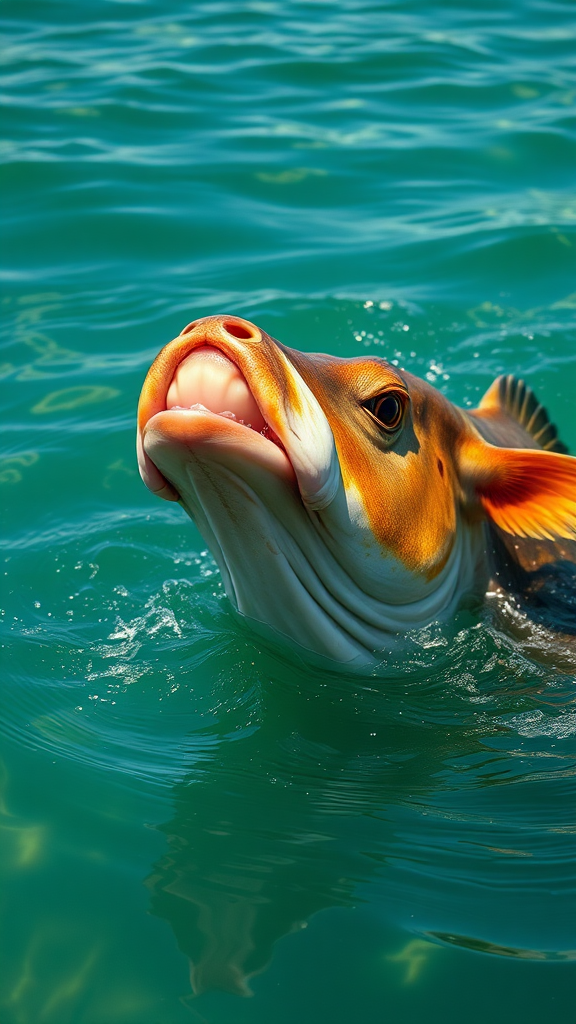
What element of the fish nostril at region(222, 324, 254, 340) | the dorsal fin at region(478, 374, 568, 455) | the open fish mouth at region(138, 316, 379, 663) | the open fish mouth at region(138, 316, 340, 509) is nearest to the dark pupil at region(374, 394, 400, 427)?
the open fish mouth at region(138, 316, 379, 663)

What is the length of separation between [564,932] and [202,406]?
6.08 feet

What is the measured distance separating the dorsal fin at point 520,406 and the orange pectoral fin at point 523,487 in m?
1.40

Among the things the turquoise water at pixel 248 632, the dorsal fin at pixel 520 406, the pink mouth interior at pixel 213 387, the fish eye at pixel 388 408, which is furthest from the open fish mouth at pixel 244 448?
the dorsal fin at pixel 520 406

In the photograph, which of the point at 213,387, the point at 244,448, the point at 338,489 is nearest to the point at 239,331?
the point at 213,387

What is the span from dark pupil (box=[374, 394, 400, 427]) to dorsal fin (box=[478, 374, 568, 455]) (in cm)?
203

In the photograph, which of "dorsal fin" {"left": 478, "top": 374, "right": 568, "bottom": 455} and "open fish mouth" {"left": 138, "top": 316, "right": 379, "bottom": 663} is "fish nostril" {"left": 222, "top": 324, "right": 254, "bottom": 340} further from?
"dorsal fin" {"left": 478, "top": 374, "right": 568, "bottom": 455}

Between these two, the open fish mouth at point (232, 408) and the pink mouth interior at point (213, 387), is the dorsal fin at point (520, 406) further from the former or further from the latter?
the pink mouth interior at point (213, 387)

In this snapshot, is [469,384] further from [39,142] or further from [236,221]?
[39,142]

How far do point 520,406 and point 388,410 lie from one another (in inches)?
88.1

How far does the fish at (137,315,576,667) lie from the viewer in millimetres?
3414

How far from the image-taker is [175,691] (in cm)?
461

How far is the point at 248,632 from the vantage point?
459 cm

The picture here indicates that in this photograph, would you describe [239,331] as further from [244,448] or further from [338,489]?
[338,489]

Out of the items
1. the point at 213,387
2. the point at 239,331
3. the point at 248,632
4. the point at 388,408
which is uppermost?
the point at 239,331
